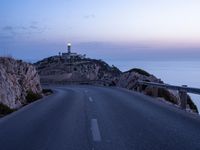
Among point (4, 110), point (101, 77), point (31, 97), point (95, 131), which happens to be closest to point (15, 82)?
point (31, 97)

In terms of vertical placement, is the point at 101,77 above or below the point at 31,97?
above

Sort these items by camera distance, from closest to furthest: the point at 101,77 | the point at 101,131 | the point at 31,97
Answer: the point at 101,131 < the point at 31,97 < the point at 101,77

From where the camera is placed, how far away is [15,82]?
21.1 m

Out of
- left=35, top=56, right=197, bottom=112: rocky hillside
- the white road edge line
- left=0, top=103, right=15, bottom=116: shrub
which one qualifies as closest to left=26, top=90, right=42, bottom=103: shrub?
left=0, top=103, right=15, bottom=116: shrub

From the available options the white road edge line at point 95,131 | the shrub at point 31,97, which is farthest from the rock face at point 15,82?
the white road edge line at point 95,131

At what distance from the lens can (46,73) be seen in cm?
7131

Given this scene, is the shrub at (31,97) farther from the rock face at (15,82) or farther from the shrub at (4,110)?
the shrub at (4,110)

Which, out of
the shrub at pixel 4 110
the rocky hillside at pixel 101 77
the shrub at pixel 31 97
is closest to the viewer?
the shrub at pixel 4 110

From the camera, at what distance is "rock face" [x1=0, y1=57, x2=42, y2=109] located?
18.3 metres

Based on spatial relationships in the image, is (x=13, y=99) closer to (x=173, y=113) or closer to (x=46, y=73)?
(x=173, y=113)

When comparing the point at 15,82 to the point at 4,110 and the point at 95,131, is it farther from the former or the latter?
the point at 95,131

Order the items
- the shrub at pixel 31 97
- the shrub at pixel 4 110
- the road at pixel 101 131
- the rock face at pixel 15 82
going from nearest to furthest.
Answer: the road at pixel 101 131 → the shrub at pixel 4 110 → the rock face at pixel 15 82 → the shrub at pixel 31 97

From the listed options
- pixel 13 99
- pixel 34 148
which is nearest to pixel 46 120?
pixel 34 148

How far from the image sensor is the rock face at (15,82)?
1834 centimetres
